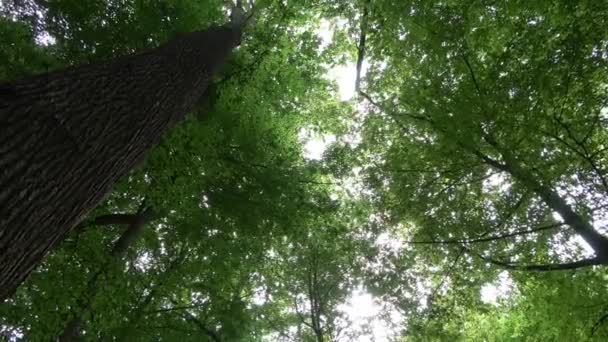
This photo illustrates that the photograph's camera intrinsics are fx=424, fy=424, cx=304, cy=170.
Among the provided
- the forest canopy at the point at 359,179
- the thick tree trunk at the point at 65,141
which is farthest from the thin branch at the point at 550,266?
the thick tree trunk at the point at 65,141

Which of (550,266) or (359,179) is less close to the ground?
(359,179)

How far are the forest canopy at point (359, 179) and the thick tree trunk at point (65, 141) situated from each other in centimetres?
131

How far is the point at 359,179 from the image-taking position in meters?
7.98

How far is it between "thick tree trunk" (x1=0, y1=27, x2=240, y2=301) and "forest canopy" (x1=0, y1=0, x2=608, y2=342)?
4.29ft

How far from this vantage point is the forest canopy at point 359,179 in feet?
16.1

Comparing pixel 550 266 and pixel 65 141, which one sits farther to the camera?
pixel 550 266

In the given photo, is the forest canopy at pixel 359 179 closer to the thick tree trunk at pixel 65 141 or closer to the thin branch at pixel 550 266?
the thin branch at pixel 550 266

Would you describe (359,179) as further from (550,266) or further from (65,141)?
(65,141)

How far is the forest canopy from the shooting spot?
490 cm

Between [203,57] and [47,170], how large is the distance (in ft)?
11.0

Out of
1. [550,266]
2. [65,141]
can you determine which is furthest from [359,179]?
[65,141]

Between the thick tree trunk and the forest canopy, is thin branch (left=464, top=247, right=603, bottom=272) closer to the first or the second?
the forest canopy

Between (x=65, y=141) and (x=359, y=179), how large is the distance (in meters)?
5.97

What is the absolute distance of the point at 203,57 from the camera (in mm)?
5375
